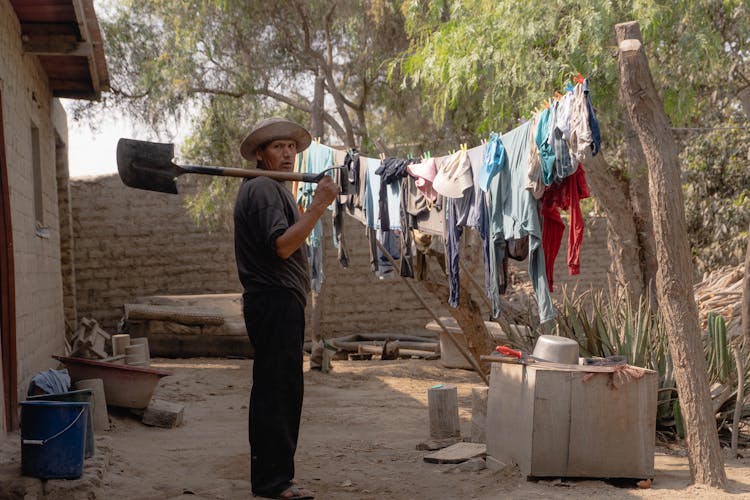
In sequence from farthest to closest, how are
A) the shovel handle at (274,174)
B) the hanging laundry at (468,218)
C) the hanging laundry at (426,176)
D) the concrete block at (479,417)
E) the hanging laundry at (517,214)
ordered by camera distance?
1. the hanging laundry at (426,176)
2. the hanging laundry at (468,218)
3. the concrete block at (479,417)
4. the hanging laundry at (517,214)
5. the shovel handle at (274,174)

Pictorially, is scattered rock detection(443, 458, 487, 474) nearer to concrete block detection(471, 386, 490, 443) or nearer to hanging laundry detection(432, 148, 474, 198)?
concrete block detection(471, 386, 490, 443)

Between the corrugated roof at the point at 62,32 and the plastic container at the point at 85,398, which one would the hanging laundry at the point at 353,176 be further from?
the plastic container at the point at 85,398

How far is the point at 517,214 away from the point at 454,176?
0.77 metres

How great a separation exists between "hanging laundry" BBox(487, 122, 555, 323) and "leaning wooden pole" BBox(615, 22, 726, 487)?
854mm

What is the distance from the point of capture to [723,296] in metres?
11.2

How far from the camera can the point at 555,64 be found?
26.8ft

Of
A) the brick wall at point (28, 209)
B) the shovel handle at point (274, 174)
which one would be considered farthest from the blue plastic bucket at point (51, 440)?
the brick wall at point (28, 209)

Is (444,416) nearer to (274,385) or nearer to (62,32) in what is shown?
(274,385)

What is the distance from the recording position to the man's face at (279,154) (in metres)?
4.47

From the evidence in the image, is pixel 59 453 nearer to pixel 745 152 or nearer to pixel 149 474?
pixel 149 474

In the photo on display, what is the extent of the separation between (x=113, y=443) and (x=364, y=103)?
27.5 ft

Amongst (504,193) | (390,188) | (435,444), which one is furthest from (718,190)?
(435,444)

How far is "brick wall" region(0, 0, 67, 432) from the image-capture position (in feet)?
20.7

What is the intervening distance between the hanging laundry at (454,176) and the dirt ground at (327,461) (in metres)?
1.75
